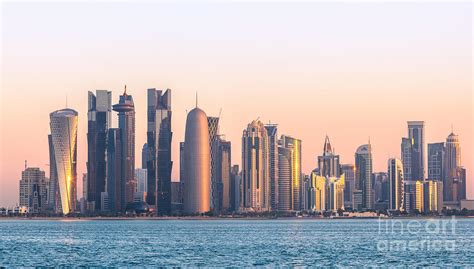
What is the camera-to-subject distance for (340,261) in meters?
128

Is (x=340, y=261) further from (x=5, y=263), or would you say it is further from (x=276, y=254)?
(x=5, y=263)

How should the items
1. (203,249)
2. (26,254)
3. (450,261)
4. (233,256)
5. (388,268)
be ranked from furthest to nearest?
(203,249), (26,254), (233,256), (450,261), (388,268)

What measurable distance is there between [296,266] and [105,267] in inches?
858

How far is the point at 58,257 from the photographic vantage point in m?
140

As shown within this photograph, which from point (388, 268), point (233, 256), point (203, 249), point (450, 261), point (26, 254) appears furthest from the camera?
point (203, 249)

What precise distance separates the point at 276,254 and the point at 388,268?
1222 inches

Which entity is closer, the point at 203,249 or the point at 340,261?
the point at 340,261

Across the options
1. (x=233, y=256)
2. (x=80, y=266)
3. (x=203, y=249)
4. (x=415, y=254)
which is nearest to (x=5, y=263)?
(x=80, y=266)

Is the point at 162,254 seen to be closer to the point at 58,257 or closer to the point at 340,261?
the point at 58,257

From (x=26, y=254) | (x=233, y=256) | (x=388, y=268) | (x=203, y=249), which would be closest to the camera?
(x=388, y=268)

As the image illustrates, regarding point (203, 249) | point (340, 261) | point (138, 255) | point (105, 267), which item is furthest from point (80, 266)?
point (203, 249)

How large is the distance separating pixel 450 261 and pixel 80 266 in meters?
44.6

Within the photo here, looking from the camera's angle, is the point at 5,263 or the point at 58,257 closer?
the point at 5,263

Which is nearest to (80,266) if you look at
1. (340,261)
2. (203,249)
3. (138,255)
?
(138,255)
